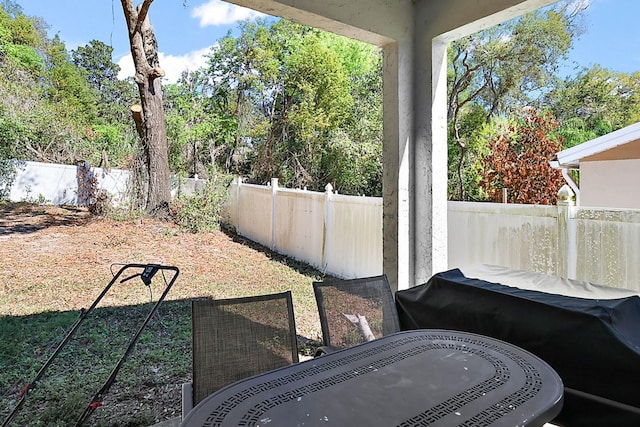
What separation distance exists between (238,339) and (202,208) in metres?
5.11

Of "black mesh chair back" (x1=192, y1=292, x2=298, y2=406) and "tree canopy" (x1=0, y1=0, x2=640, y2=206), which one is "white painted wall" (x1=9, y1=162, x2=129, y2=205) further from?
"black mesh chair back" (x1=192, y1=292, x2=298, y2=406)

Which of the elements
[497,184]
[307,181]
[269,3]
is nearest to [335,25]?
[269,3]

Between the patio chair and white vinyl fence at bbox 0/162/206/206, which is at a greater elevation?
white vinyl fence at bbox 0/162/206/206

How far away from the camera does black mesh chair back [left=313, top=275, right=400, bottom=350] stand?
1848 mm

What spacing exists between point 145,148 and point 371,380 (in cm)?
564

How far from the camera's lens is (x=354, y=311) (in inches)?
75.3

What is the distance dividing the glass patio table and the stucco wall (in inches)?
119

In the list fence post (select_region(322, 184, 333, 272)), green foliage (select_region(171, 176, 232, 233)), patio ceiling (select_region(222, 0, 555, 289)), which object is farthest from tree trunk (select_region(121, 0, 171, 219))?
patio ceiling (select_region(222, 0, 555, 289))

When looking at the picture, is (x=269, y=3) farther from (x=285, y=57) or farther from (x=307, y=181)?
(x=285, y=57)

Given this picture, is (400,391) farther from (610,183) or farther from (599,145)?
(610,183)

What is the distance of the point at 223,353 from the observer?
157 centimetres

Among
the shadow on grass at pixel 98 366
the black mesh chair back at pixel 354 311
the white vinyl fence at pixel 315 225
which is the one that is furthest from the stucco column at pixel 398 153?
the white vinyl fence at pixel 315 225

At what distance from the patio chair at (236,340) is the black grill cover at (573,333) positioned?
701mm

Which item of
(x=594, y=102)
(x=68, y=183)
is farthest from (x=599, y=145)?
(x=68, y=183)
